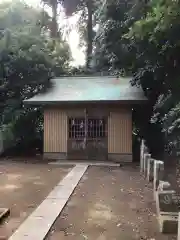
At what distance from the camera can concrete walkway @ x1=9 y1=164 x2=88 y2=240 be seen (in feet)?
16.4

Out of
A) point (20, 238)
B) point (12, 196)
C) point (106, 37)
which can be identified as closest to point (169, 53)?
point (106, 37)

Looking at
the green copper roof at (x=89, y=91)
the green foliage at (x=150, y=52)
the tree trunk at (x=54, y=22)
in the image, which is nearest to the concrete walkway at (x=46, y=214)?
the green foliage at (x=150, y=52)

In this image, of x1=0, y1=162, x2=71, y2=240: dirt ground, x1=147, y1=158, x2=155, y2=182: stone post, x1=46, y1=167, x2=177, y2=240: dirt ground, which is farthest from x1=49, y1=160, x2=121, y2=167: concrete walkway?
x1=147, y1=158, x2=155, y2=182: stone post

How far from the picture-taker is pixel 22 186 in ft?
28.9

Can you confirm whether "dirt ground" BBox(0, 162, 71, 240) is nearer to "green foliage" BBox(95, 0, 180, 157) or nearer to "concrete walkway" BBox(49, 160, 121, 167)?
"concrete walkway" BBox(49, 160, 121, 167)

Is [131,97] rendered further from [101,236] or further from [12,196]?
[101,236]

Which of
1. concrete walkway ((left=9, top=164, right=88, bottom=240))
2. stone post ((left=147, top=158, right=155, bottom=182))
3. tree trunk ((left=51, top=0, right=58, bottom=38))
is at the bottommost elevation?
concrete walkway ((left=9, top=164, right=88, bottom=240))

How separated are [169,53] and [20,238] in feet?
22.1

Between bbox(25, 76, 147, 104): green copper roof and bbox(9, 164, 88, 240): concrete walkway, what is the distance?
17.7 feet

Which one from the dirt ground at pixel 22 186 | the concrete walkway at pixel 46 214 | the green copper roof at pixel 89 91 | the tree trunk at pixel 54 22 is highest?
the tree trunk at pixel 54 22

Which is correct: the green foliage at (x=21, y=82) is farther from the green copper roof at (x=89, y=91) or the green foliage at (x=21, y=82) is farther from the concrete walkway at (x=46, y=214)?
the concrete walkway at (x=46, y=214)

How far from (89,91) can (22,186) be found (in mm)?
7533

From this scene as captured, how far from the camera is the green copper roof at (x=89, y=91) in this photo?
46.6 feet

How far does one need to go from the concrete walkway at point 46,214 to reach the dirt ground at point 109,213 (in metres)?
0.13
